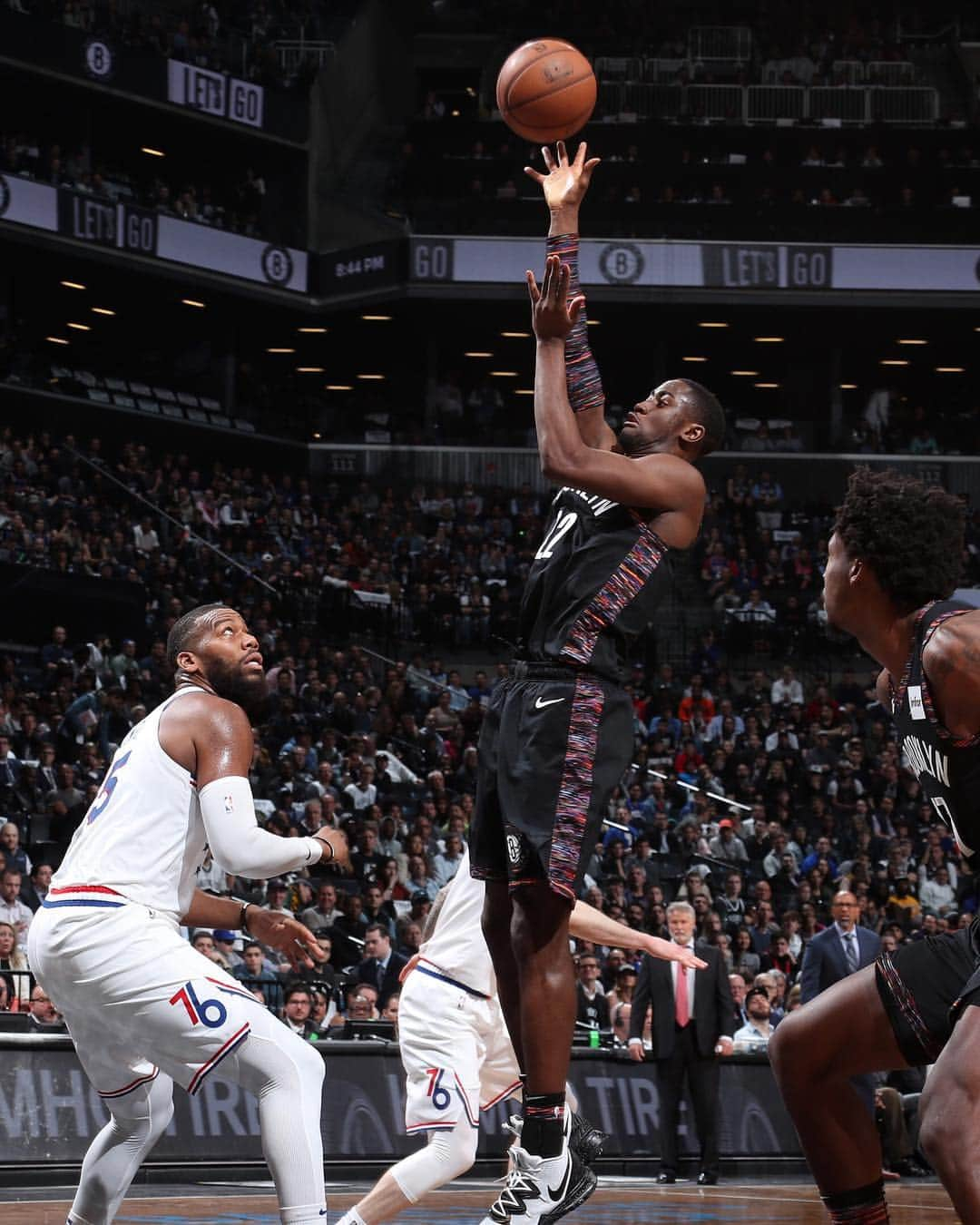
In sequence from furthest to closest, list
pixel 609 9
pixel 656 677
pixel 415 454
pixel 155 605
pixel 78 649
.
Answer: pixel 609 9 < pixel 415 454 < pixel 656 677 < pixel 155 605 < pixel 78 649

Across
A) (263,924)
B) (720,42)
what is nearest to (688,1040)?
(263,924)

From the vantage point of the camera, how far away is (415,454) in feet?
122

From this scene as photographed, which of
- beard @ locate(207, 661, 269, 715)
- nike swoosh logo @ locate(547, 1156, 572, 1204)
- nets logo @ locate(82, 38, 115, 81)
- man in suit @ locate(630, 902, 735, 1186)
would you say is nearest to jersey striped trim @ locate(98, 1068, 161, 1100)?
beard @ locate(207, 661, 269, 715)

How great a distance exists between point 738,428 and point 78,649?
19.8 m

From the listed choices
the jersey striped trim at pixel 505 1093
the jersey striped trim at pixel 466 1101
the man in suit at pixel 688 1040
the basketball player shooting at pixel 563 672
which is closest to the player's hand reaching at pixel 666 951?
the jersey striped trim at pixel 466 1101

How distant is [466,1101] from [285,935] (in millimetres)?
2061

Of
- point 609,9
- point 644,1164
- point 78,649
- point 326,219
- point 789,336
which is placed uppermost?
point 609,9

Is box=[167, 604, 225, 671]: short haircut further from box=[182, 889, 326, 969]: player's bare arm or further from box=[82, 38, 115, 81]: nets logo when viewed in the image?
box=[82, 38, 115, 81]: nets logo

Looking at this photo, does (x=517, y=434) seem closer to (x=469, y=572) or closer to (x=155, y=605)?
(x=469, y=572)

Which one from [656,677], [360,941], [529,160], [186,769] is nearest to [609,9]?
[529,160]

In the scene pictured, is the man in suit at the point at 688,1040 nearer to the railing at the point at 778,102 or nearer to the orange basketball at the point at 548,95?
the orange basketball at the point at 548,95

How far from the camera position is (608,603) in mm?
5703

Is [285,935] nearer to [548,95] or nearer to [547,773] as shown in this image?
[547,773]

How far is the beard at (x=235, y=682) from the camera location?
594 cm
